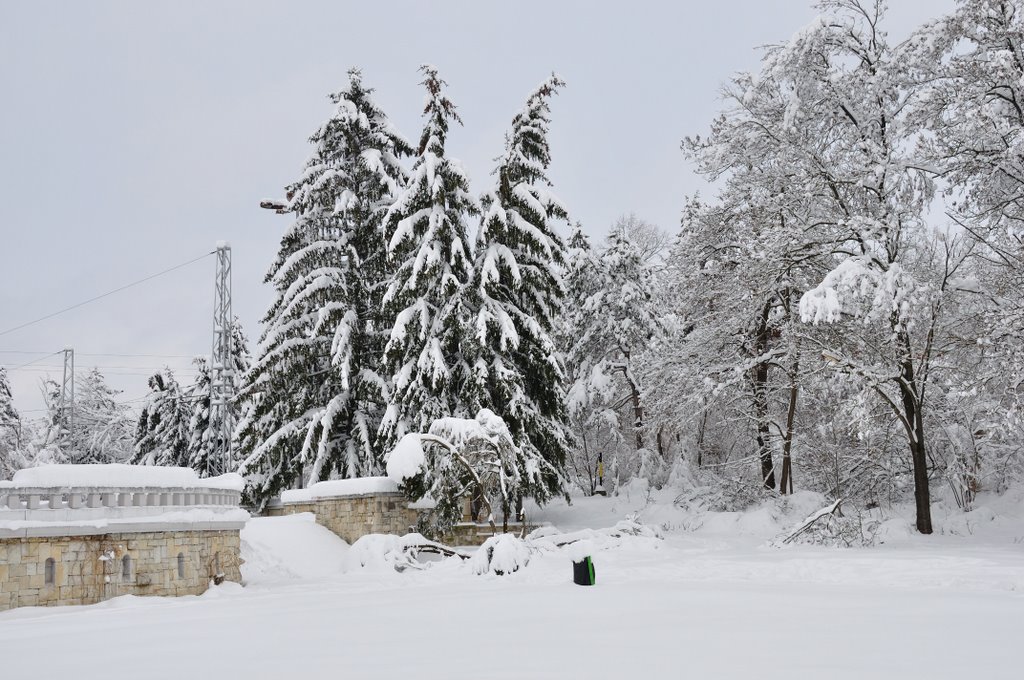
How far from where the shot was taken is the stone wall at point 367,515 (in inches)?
757

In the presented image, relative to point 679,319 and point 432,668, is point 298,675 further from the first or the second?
point 679,319

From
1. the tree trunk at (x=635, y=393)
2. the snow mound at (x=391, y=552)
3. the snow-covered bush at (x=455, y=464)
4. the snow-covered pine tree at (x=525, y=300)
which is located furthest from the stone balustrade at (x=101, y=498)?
the tree trunk at (x=635, y=393)

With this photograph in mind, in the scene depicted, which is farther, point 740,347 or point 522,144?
point 522,144

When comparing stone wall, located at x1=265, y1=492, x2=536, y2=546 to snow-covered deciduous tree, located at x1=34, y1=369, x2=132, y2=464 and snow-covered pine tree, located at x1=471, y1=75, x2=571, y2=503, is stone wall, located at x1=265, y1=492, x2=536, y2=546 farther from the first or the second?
snow-covered deciduous tree, located at x1=34, y1=369, x2=132, y2=464

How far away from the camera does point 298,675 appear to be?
18.3ft

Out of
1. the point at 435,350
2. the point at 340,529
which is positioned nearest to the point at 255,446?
the point at 340,529

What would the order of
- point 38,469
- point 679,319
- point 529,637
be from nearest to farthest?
point 529,637 < point 38,469 < point 679,319

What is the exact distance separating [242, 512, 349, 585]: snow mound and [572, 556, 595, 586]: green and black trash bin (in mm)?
6852

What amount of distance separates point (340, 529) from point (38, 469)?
9.08 m

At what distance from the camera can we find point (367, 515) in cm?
1931

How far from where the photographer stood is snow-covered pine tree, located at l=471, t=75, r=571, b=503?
20406mm

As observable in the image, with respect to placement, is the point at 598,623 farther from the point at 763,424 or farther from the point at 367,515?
the point at 763,424

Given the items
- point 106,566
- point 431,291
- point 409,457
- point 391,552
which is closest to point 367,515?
point 409,457

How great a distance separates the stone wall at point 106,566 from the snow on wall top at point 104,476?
2.57 feet
